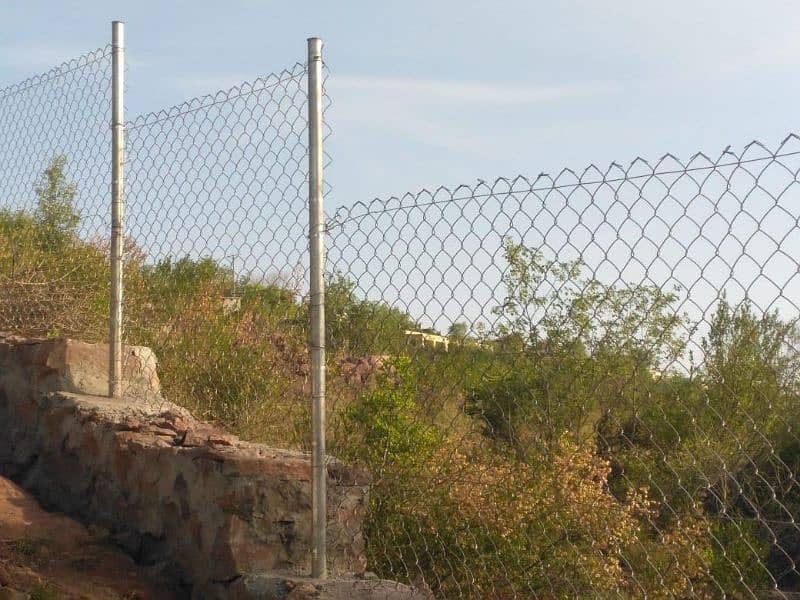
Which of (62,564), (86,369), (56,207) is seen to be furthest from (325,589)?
(56,207)

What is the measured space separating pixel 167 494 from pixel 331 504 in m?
1.01

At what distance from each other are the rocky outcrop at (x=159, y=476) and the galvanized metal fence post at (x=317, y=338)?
17cm

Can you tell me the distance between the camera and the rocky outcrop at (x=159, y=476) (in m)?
4.07

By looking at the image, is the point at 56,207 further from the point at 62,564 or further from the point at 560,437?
the point at 560,437

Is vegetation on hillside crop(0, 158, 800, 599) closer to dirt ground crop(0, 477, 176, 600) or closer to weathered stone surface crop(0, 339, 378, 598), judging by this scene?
weathered stone surface crop(0, 339, 378, 598)

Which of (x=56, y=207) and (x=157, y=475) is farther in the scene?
(x=56, y=207)

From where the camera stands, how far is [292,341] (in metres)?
6.28

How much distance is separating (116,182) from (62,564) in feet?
6.67

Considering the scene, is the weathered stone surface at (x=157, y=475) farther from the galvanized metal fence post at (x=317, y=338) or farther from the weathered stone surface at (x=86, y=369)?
the galvanized metal fence post at (x=317, y=338)

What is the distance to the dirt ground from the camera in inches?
166

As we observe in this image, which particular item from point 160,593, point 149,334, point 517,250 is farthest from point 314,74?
point 149,334

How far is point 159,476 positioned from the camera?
4.74 m

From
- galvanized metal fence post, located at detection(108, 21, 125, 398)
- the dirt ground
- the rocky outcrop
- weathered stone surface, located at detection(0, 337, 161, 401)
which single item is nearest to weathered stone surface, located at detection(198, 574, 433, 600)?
the rocky outcrop

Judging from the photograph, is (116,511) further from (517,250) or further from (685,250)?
(685,250)
